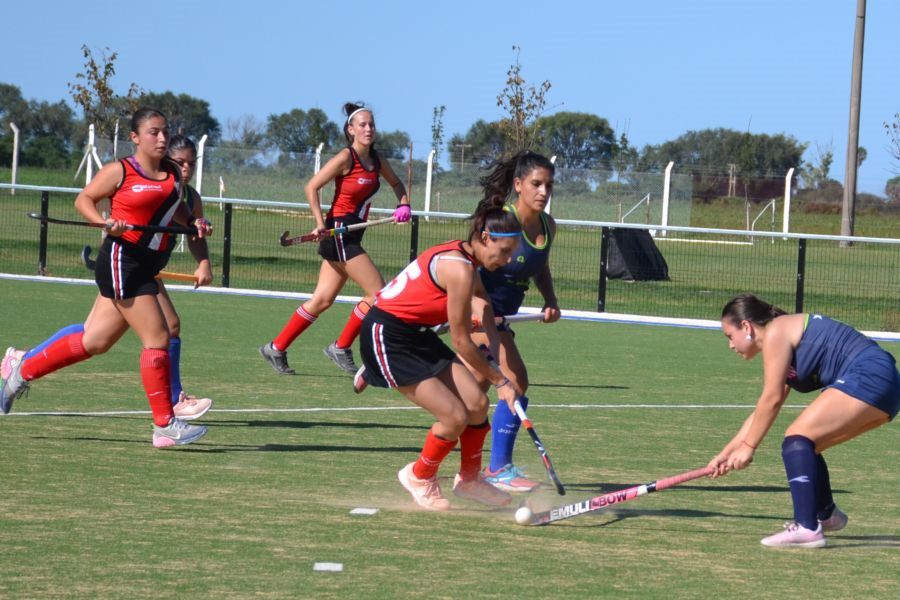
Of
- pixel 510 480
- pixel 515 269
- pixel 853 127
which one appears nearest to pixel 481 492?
pixel 510 480

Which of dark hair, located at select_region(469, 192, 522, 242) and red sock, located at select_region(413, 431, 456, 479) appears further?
red sock, located at select_region(413, 431, 456, 479)

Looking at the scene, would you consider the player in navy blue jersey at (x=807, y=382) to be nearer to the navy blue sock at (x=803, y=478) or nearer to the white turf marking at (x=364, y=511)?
the navy blue sock at (x=803, y=478)

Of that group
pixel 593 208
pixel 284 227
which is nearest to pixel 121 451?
pixel 284 227

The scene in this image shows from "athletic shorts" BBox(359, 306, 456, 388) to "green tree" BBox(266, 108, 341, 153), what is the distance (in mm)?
57447

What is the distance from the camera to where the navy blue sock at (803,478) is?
6234 mm

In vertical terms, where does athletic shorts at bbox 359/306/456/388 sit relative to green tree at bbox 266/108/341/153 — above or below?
below

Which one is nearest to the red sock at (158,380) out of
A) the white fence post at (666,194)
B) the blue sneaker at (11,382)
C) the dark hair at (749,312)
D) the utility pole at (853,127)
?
the blue sneaker at (11,382)

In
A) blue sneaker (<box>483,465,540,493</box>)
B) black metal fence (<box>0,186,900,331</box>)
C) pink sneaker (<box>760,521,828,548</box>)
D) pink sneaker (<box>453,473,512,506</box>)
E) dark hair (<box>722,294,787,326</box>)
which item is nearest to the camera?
pink sneaker (<box>760,521,828,548</box>)

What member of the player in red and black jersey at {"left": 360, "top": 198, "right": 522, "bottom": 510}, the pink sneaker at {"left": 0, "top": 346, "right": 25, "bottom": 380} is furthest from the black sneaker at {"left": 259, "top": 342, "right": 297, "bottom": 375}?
the player in red and black jersey at {"left": 360, "top": 198, "right": 522, "bottom": 510}

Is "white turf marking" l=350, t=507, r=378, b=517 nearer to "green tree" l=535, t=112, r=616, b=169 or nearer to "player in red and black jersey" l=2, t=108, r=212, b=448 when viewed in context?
"player in red and black jersey" l=2, t=108, r=212, b=448

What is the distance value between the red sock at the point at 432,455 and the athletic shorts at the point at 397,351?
31cm

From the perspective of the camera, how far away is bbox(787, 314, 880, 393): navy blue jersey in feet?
20.8

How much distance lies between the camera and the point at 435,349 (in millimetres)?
6973

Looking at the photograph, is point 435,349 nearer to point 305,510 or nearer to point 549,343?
point 305,510
